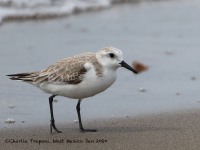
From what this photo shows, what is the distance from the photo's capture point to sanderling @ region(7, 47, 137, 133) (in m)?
6.43

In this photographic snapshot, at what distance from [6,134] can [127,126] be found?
4.72ft

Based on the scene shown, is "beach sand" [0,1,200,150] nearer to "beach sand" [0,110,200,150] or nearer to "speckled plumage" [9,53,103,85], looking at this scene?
"beach sand" [0,110,200,150]

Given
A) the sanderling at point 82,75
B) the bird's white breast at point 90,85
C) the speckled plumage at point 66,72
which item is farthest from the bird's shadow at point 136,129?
the speckled plumage at point 66,72

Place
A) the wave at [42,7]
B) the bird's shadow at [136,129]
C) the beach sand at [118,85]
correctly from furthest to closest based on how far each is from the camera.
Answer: the wave at [42,7]
the bird's shadow at [136,129]
the beach sand at [118,85]

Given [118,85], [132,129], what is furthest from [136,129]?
[118,85]

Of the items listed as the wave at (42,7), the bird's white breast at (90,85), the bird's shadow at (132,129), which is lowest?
the wave at (42,7)

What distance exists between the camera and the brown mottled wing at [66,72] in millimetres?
6480

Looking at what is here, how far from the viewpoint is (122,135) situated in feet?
21.2

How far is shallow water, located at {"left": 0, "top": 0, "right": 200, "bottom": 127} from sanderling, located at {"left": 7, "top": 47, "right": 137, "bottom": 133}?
0.61 meters

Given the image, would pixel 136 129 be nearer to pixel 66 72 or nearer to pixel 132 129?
pixel 132 129

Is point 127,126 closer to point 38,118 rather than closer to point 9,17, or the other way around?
point 38,118

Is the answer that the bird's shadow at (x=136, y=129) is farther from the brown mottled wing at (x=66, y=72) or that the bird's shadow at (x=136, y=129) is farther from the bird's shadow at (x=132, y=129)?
the brown mottled wing at (x=66, y=72)

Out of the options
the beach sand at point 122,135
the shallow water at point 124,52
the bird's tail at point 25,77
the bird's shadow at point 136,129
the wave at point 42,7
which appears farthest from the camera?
the wave at point 42,7

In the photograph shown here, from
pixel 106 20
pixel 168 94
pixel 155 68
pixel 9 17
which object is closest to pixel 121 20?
pixel 106 20
